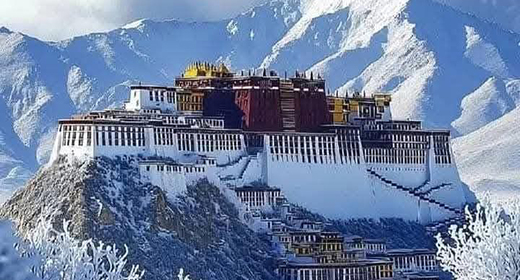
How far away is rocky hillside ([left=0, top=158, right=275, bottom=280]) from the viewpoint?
77562 mm

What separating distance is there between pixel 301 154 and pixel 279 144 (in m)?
2.17

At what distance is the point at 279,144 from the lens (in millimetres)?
100688

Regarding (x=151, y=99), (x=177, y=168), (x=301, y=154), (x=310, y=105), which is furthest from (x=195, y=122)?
(x=310, y=105)

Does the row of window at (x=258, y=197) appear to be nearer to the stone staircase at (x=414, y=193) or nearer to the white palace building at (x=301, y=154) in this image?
the white palace building at (x=301, y=154)

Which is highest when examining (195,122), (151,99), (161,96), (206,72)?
(206,72)

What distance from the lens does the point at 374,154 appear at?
367ft

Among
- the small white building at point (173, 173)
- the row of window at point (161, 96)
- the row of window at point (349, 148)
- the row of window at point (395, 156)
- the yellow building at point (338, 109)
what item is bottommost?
the small white building at point (173, 173)

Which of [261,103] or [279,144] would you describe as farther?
[261,103]

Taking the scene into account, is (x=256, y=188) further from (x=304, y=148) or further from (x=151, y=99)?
(x=151, y=99)

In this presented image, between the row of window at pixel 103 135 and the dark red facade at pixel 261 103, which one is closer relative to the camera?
the row of window at pixel 103 135

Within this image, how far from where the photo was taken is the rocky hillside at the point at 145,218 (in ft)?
254

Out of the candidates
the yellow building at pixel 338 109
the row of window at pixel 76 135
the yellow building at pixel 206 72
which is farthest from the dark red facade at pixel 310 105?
the row of window at pixel 76 135

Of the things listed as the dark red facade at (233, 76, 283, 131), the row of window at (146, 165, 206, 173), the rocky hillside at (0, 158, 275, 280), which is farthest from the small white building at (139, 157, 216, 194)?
the dark red facade at (233, 76, 283, 131)

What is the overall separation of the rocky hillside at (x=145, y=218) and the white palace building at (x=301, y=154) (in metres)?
1.28
